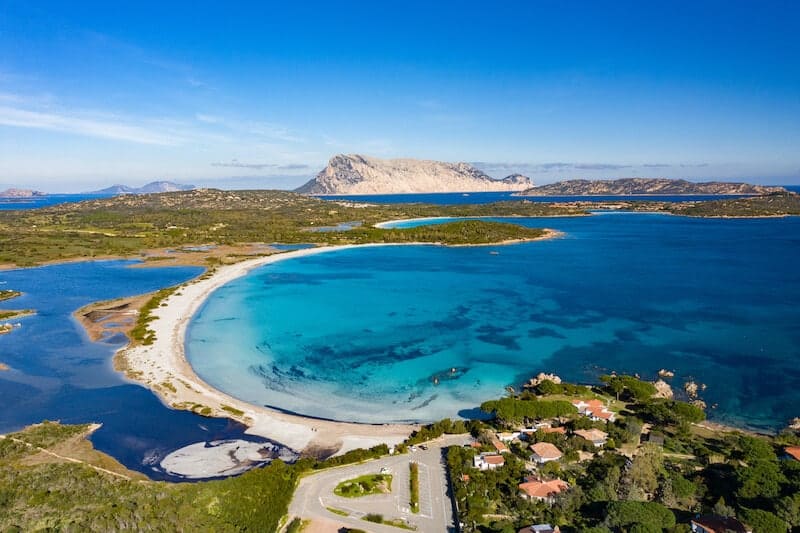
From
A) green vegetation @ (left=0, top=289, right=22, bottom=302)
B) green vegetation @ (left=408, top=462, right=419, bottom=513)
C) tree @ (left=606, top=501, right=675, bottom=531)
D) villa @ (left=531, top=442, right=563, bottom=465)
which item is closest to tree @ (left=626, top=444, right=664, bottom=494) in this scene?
tree @ (left=606, top=501, right=675, bottom=531)

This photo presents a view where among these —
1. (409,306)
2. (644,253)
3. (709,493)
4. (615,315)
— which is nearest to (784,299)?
(615,315)

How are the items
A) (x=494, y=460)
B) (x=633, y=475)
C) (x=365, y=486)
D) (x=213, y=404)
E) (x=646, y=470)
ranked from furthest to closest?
(x=213, y=404) < (x=494, y=460) < (x=365, y=486) < (x=646, y=470) < (x=633, y=475)

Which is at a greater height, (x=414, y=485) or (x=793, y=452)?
(x=793, y=452)

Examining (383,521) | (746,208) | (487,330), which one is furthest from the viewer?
(746,208)

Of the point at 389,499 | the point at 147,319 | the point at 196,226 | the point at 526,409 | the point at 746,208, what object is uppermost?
the point at 746,208

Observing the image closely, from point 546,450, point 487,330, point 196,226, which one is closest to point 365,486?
point 546,450

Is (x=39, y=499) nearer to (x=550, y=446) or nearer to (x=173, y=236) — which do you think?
(x=550, y=446)

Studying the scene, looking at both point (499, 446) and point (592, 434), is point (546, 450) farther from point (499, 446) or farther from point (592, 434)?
point (592, 434)

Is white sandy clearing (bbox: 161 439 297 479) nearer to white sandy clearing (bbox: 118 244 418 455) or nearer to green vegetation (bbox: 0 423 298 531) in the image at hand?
white sandy clearing (bbox: 118 244 418 455)
